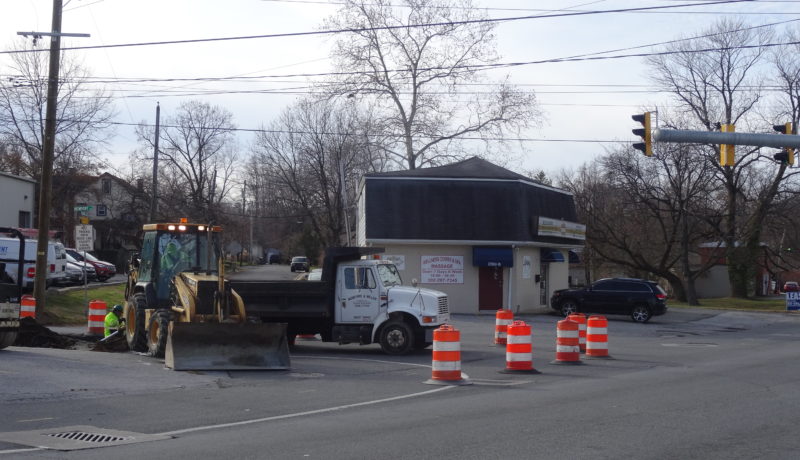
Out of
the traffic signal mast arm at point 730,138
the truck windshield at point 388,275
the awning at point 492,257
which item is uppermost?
the traffic signal mast arm at point 730,138

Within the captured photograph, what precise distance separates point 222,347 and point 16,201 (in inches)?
1250

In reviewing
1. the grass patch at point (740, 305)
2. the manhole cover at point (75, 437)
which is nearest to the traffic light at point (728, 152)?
the manhole cover at point (75, 437)

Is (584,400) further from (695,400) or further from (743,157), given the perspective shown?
(743,157)

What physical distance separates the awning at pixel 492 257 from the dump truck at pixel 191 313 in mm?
19637

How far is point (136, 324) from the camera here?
18.7 meters

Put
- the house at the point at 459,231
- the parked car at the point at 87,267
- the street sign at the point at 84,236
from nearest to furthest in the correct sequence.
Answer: the street sign at the point at 84,236 < the house at the point at 459,231 < the parked car at the point at 87,267

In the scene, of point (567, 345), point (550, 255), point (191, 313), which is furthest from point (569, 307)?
point (191, 313)

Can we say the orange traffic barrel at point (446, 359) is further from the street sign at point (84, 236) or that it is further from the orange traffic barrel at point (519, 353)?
the street sign at point (84, 236)

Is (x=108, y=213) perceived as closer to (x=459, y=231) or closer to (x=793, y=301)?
(x=459, y=231)

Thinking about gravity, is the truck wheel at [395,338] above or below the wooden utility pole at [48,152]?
below

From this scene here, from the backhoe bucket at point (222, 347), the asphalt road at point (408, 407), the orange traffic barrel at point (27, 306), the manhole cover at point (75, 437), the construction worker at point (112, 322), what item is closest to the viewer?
the asphalt road at point (408, 407)

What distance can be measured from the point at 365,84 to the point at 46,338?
3631 centimetres

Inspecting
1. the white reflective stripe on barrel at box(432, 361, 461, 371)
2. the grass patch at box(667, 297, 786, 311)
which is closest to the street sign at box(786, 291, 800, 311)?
the grass patch at box(667, 297, 786, 311)

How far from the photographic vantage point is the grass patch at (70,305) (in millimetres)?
27797
